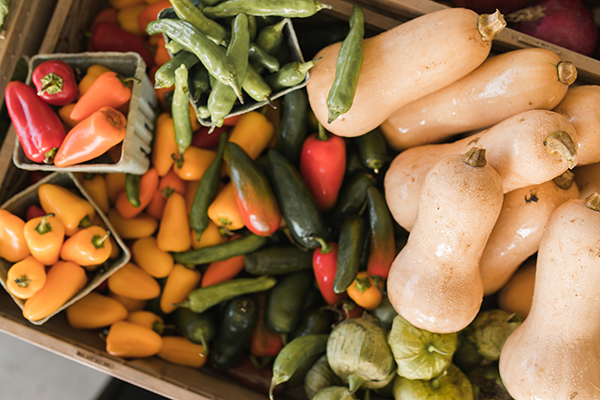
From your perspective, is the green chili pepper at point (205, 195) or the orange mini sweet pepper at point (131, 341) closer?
the orange mini sweet pepper at point (131, 341)

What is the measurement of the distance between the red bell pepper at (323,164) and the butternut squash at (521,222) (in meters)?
0.50

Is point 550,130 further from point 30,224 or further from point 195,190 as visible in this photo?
point 30,224

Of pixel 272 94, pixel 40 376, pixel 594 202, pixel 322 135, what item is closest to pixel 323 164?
pixel 322 135

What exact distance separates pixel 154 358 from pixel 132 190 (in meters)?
0.56

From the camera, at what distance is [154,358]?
50.7 inches

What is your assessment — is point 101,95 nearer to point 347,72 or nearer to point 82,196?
point 82,196

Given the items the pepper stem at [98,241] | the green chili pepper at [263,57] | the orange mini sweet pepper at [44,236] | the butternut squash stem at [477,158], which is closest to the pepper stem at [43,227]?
the orange mini sweet pepper at [44,236]

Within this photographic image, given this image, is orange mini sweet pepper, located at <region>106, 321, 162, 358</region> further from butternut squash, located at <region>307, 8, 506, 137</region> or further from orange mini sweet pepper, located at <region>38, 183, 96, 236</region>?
butternut squash, located at <region>307, 8, 506, 137</region>

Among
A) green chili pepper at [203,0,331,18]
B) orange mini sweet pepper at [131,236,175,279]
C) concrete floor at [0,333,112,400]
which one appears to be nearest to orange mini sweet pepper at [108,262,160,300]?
orange mini sweet pepper at [131,236,175,279]

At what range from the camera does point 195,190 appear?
4.69ft

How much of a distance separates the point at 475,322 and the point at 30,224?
52.9 inches

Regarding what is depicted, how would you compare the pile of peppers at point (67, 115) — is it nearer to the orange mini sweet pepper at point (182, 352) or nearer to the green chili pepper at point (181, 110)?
the green chili pepper at point (181, 110)

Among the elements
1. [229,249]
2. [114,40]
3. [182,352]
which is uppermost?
[114,40]

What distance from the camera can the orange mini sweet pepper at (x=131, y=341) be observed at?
3.97 ft
